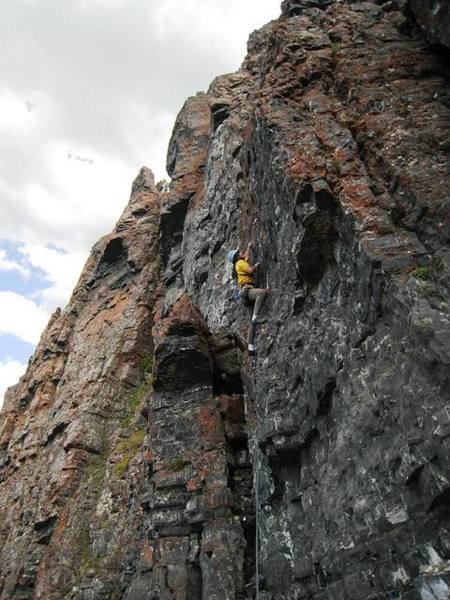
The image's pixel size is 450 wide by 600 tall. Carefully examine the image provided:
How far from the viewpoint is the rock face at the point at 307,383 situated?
6598 millimetres

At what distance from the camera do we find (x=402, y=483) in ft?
20.6

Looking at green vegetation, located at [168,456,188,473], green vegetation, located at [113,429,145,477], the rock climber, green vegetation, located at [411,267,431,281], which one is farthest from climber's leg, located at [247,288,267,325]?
green vegetation, located at [113,429,145,477]

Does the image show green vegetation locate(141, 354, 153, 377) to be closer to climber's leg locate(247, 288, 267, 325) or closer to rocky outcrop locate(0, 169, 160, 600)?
rocky outcrop locate(0, 169, 160, 600)

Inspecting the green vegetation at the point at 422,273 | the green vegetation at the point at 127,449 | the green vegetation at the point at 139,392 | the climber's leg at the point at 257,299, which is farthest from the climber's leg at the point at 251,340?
the green vegetation at the point at 139,392

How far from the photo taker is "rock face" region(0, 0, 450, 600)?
6598mm

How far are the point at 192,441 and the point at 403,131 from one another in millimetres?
9426

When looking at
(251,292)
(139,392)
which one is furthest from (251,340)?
(139,392)

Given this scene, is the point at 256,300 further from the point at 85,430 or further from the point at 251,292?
the point at 85,430

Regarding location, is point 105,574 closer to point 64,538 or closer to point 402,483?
point 64,538

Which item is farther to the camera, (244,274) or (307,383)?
(244,274)

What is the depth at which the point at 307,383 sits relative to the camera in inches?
362

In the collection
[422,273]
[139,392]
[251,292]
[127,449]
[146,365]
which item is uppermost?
[146,365]

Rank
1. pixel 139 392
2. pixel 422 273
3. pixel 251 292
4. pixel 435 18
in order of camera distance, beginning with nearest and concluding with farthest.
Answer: pixel 422 273 < pixel 435 18 < pixel 251 292 < pixel 139 392

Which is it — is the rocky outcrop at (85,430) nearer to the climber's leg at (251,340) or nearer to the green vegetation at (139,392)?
the green vegetation at (139,392)
